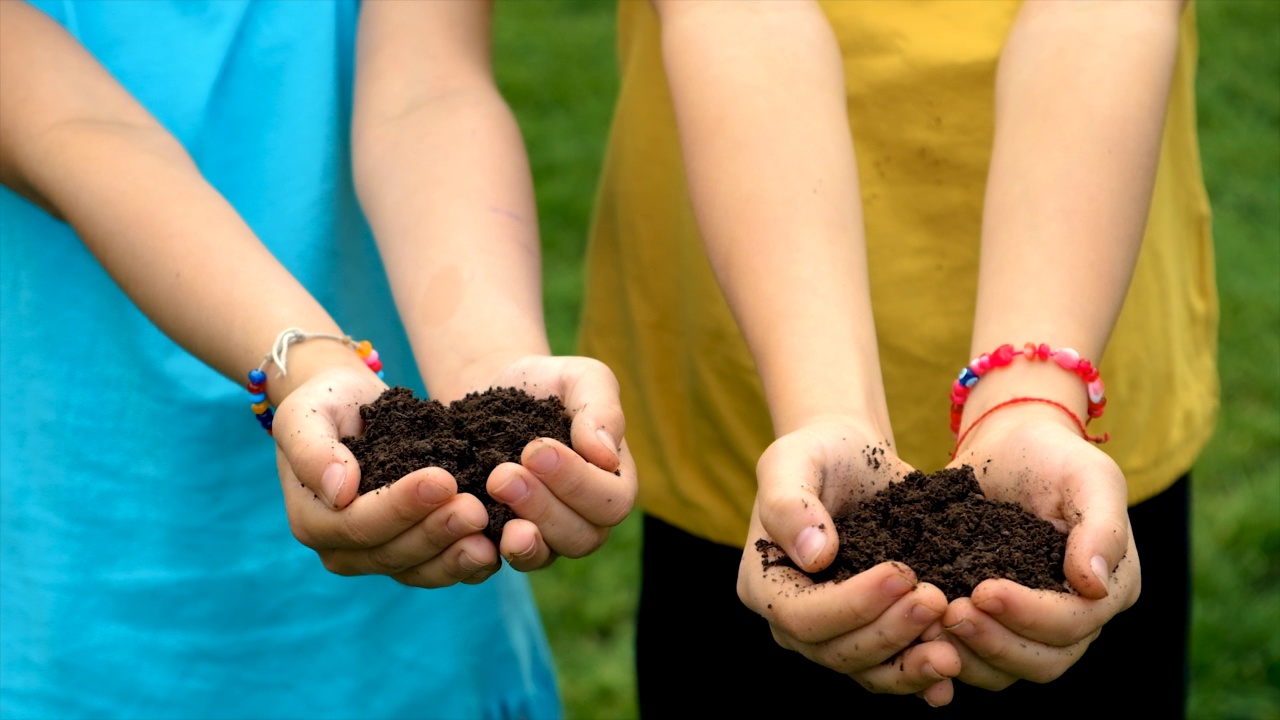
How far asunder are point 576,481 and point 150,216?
0.76 meters

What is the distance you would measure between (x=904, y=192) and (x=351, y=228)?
0.88 meters

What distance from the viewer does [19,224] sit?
2078 mm

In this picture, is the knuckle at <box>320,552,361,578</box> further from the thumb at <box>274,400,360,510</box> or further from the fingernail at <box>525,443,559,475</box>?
the fingernail at <box>525,443,559,475</box>

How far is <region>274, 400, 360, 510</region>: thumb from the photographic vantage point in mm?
1688

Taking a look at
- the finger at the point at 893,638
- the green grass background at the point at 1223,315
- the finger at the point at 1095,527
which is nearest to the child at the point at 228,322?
the finger at the point at 893,638

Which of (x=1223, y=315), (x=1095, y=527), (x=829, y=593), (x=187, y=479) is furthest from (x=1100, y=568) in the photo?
(x=1223, y=315)

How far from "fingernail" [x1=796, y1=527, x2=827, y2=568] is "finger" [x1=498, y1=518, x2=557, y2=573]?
32 cm

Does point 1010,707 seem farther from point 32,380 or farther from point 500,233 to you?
point 32,380

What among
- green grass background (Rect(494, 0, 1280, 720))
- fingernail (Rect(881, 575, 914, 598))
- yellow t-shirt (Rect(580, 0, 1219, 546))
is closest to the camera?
fingernail (Rect(881, 575, 914, 598))

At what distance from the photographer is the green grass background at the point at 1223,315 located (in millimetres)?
3648

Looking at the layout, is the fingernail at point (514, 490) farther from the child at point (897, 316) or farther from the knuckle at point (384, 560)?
the child at point (897, 316)

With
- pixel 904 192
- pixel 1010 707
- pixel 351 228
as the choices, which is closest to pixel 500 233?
pixel 351 228

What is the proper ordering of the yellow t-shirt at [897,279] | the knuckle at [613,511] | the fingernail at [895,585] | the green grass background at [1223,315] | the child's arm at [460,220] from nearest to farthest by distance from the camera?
the fingernail at [895,585] → the knuckle at [613,511] → the child's arm at [460,220] → the yellow t-shirt at [897,279] → the green grass background at [1223,315]

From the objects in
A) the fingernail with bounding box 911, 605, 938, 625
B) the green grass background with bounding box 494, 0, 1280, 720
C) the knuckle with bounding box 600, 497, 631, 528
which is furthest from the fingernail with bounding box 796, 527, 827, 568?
the green grass background with bounding box 494, 0, 1280, 720
